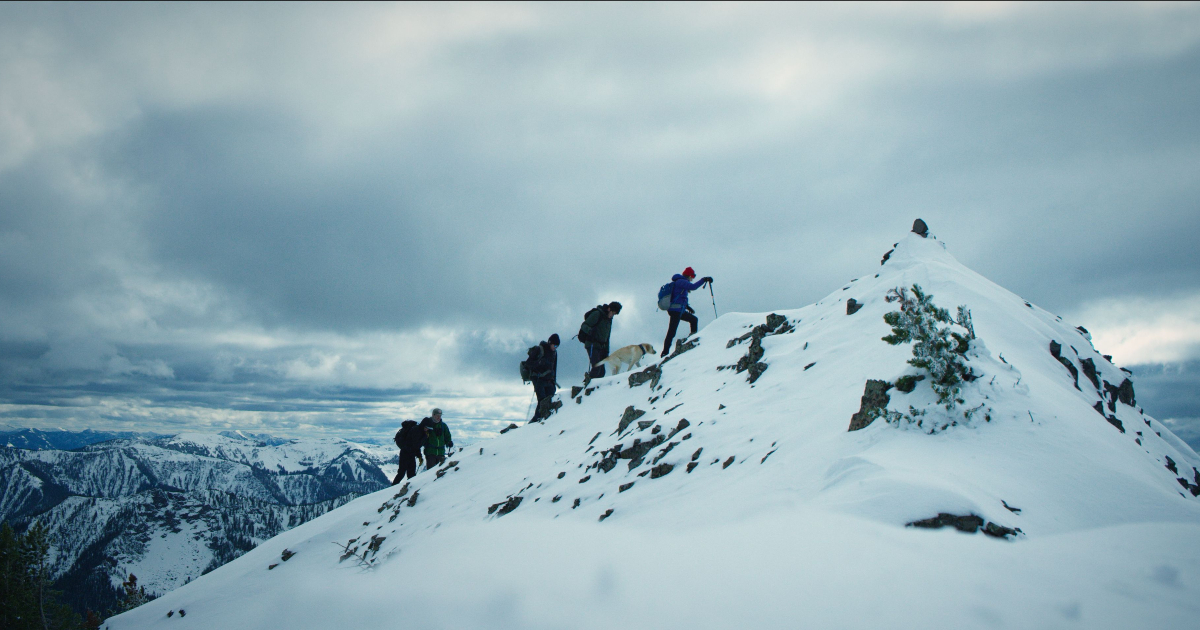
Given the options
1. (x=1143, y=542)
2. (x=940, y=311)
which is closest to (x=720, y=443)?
(x=940, y=311)

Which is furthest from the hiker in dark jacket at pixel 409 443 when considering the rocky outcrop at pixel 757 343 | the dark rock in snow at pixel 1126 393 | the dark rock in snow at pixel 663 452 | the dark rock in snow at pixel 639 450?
the dark rock in snow at pixel 1126 393

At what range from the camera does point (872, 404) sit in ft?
27.0

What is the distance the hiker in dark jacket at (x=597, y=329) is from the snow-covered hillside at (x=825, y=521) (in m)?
7.25

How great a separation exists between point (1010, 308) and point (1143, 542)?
10739 millimetres

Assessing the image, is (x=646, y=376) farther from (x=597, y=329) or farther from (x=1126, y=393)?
(x=1126, y=393)

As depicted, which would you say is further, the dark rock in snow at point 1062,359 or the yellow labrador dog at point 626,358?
the yellow labrador dog at point 626,358

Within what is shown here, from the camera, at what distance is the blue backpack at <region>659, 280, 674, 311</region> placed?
19812 mm

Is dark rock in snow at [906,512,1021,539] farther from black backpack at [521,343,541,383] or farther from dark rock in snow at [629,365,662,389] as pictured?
black backpack at [521,343,541,383]

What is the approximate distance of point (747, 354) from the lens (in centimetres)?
1641

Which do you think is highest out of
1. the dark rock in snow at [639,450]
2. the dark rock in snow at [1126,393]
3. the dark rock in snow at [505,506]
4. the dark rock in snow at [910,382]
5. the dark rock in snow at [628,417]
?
the dark rock in snow at [910,382]

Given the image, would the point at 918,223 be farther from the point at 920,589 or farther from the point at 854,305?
the point at 920,589

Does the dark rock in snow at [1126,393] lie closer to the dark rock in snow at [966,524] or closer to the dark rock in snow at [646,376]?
the dark rock in snow at [646,376]

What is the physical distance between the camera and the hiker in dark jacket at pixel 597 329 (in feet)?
72.9

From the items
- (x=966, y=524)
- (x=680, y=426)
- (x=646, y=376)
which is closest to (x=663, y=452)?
(x=680, y=426)
